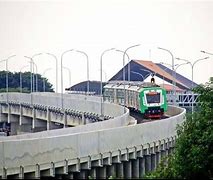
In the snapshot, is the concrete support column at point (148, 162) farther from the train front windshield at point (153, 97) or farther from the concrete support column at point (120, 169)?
the train front windshield at point (153, 97)

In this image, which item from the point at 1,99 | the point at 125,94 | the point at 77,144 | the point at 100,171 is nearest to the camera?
the point at 77,144

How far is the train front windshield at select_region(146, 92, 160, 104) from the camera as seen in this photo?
248 feet

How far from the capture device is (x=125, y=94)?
86.4m

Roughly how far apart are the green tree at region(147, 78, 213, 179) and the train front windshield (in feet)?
126

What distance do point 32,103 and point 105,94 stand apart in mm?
10412

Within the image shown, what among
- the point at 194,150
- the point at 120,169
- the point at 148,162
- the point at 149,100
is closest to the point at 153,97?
the point at 149,100

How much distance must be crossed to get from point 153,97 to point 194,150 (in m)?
44.1

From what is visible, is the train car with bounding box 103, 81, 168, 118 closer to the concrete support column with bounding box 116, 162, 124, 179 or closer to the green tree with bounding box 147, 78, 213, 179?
the concrete support column with bounding box 116, 162, 124, 179

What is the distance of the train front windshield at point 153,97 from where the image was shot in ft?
248

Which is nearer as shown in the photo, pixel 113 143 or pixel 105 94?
pixel 113 143

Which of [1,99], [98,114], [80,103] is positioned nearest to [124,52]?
[98,114]

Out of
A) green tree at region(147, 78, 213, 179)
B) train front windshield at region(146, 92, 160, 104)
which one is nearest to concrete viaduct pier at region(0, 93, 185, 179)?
green tree at region(147, 78, 213, 179)

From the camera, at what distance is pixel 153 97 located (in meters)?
76.1

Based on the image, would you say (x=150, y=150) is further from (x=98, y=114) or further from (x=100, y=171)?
(x=98, y=114)
